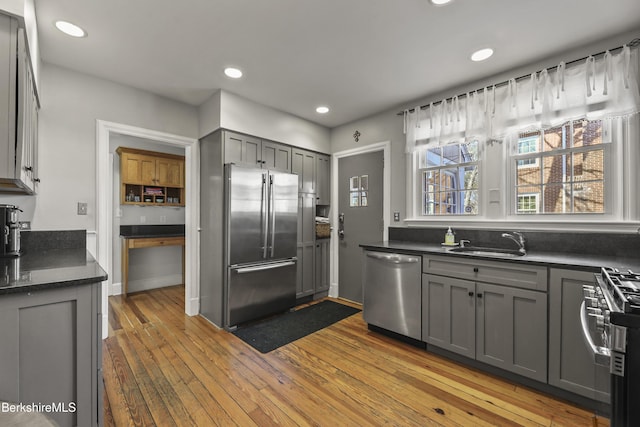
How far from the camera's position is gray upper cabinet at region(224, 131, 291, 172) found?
3045 millimetres

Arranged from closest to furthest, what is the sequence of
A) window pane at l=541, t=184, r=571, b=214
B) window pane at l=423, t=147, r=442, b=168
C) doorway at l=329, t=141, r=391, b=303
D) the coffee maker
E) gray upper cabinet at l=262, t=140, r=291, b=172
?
1. the coffee maker
2. window pane at l=541, t=184, r=571, b=214
3. window pane at l=423, t=147, r=442, b=168
4. gray upper cabinet at l=262, t=140, r=291, b=172
5. doorway at l=329, t=141, r=391, b=303

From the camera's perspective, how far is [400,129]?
3.40m

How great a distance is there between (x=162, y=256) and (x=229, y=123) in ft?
8.98

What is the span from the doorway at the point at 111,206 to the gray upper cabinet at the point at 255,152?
23.6 inches

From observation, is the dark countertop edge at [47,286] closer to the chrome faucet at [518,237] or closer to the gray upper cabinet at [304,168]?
the gray upper cabinet at [304,168]

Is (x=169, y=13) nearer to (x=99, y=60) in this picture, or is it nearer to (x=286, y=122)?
(x=99, y=60)

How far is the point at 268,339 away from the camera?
2736 millimetres

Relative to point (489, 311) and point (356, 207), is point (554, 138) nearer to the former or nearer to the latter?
point (489, 311)

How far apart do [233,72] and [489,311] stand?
9.65 ft

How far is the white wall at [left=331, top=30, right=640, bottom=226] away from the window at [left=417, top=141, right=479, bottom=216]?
0.61 feet

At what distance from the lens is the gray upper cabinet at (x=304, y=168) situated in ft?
12.3

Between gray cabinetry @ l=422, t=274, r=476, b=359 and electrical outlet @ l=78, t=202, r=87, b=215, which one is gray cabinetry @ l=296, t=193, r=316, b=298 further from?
electrical outlet @ l=78, t=202, r=87, b=215

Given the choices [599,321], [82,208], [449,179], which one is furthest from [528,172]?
[82,208]

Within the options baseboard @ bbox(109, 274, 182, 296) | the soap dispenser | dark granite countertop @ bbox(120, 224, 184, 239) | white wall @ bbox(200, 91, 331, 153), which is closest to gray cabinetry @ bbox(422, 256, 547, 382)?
the soap dispenser
